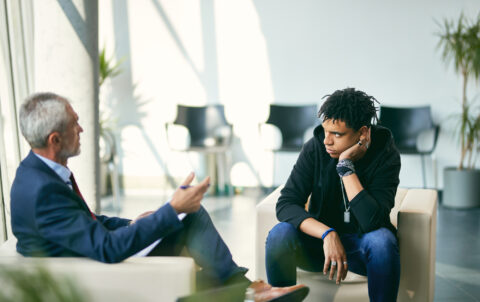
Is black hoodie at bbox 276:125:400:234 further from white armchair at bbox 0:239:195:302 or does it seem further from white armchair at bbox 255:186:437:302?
white armchair at bbox 0:239:195:302

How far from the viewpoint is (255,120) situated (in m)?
6.53

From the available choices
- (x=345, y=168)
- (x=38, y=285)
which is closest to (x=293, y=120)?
(x=345, y=168)

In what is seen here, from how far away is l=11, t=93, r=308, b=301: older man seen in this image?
5.45 feet

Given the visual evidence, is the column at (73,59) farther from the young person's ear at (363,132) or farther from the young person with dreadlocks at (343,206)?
the young person's ear at (363,132)

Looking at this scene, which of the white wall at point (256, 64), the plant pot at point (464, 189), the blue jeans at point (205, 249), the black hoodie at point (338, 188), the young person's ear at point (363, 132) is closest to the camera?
the blue jeans at point (205, 249)

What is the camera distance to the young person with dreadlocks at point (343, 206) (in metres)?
2.17

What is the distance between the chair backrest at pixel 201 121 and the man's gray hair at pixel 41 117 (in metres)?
4.50

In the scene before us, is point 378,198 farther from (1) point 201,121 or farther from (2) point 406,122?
(1) point 201,121

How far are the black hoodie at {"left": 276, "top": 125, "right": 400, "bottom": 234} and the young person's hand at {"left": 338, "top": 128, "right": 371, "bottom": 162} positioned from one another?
1.8 inches

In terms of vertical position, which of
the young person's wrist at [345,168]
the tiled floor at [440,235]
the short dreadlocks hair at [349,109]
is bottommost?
the tiled floor at [440,235]

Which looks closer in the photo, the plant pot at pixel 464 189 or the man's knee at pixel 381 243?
the man's knee at pixel 381 243

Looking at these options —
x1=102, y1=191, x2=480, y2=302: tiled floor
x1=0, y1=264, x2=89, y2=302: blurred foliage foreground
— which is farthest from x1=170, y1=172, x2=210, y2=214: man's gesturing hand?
x1=102, y1=191, x2=480, y2=302: tiled floor

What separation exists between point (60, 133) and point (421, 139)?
17.2 ft

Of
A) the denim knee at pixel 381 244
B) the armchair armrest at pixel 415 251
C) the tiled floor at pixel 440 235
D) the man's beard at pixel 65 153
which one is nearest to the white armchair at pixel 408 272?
the armchair armrest at pixel 415 251
